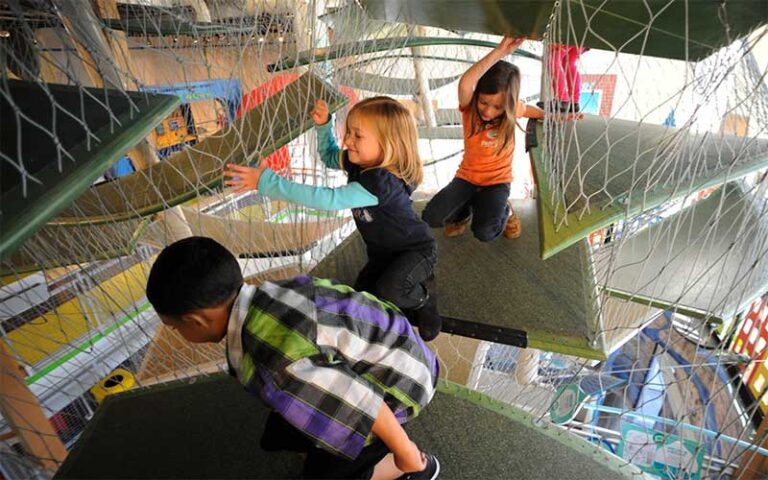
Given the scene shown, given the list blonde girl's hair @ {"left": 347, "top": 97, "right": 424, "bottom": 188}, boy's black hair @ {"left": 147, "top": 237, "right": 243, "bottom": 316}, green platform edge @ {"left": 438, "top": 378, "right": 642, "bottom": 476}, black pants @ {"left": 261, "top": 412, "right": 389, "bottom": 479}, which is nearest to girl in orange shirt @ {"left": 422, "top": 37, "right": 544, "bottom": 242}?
blonde girl's hair @ {"left": 347, "top": 97, "right": 424, "bottom": 188}

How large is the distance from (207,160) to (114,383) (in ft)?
5.87

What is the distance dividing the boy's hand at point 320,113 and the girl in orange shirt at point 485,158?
1.44ft

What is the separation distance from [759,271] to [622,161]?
0.75 meters

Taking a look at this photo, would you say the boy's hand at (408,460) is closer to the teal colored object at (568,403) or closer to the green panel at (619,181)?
the green panel at (619,181)

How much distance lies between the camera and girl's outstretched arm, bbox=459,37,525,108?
1035 millimetres

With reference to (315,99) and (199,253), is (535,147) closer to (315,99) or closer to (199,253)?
(315,99)

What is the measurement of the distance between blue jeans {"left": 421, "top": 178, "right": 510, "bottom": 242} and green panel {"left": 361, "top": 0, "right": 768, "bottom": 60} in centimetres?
53

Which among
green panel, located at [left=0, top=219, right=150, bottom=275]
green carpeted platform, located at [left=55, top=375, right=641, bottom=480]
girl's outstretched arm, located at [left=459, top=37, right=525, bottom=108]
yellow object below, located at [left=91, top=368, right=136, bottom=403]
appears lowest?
yellow object below, located at [left=91, top=368, right=136, bottom=403]

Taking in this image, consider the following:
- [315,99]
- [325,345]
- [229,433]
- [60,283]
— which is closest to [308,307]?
[325,345]

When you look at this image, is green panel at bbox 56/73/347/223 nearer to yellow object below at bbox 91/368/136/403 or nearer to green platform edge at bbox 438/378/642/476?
green platform edge at bbox 438/378/642/476

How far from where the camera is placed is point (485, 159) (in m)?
1.39

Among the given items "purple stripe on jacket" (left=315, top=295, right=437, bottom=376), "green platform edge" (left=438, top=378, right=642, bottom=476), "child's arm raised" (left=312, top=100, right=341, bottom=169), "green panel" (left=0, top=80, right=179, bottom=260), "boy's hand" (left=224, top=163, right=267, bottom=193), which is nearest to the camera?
"green panel" (left=0, top=80, right=179, bottom=260)

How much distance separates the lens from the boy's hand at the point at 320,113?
1.05 meters

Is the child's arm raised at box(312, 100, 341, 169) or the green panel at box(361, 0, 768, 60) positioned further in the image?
the child's arm raised at box(312, 100, 341, 169)
